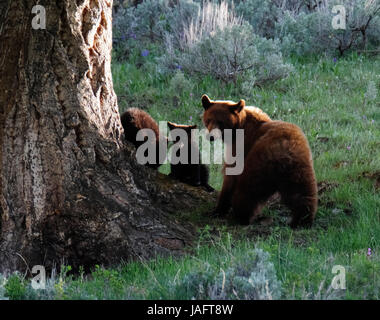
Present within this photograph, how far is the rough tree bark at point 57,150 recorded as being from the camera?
520 cm

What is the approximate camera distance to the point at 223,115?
6594 millimetres

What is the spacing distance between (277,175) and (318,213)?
2.95ft

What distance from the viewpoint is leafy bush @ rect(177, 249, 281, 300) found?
3965 millimetres

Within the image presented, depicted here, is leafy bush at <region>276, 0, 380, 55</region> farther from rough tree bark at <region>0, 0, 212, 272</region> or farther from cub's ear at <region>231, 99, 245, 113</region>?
rough tree bark at <region>0, 0, 212, 272</region>

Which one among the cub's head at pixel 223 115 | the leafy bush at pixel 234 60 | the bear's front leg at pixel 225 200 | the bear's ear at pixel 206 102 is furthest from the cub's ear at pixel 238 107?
the leafy bush at pixel 234 60

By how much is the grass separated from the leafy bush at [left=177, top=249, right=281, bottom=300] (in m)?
0.04

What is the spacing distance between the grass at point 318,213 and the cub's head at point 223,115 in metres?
1.06

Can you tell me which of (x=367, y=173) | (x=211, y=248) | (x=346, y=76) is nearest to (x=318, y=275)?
(x=211, y=248)

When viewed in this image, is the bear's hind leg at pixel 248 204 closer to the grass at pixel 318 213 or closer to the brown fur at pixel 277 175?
the brown fur at pixel 277 175
